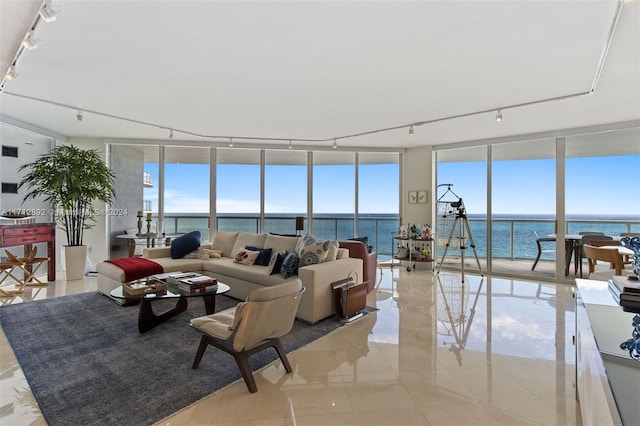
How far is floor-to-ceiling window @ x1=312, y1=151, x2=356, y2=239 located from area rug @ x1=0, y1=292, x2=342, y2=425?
3.79 metres

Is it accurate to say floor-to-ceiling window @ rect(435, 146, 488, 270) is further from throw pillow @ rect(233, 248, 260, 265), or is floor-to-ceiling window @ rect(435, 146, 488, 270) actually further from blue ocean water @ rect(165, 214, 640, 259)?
throw pillow @ rect(233, 248, 260, 265)

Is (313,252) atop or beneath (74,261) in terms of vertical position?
atop

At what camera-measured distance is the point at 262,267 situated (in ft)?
14.1

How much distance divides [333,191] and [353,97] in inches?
136

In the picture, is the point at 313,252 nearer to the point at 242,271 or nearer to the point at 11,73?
the point at 242,271

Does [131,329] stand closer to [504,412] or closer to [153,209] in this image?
[504,412]

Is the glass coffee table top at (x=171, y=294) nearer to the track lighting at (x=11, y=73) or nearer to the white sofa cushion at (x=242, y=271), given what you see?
the white sofa cushion at (x=242, y=271)

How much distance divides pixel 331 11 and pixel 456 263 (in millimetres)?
6174

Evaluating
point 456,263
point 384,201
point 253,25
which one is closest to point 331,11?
point 253,25

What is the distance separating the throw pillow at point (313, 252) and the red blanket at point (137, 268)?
2.01m

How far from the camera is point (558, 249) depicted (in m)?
5.55

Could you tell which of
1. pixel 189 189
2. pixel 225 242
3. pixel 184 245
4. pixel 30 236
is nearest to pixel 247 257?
pixel 225 242

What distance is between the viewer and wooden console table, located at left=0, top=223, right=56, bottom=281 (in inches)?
178

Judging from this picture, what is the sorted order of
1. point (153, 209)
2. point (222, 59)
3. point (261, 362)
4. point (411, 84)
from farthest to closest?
point (153, 209)
point (411, 84)
point (222, 59)
point (261, 362)
